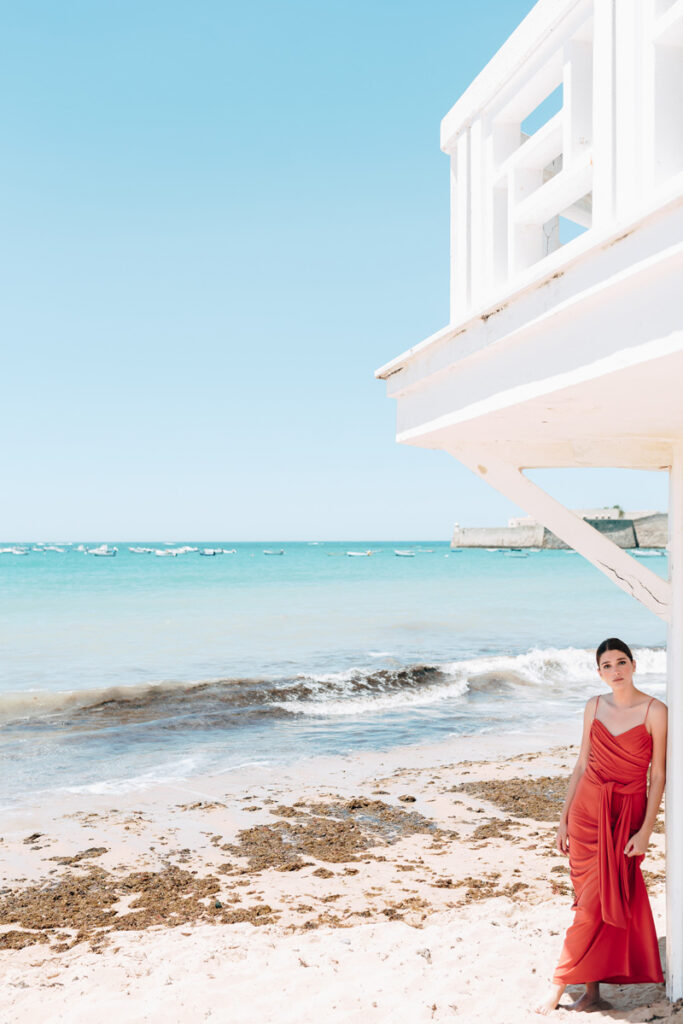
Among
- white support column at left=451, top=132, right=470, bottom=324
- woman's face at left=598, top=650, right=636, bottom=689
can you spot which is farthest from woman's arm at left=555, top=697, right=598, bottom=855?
white support column at left=451, top=132, right=470, bottom=324

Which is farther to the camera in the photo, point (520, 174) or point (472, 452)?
point (472, 452)

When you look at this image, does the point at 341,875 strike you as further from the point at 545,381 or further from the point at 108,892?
the point at 545,381

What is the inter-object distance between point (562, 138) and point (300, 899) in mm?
5306

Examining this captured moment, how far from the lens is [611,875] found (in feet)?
12.0

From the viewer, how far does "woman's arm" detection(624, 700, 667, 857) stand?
3.61 meters

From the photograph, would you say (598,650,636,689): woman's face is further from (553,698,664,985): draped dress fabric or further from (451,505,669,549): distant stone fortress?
(451,505,669,549): distant stone fortress

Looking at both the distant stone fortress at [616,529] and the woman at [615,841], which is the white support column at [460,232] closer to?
the woman at [615,841]

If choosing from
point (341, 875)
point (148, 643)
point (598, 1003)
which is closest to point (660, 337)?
point (598, 1003)

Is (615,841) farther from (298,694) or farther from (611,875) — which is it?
(298,694)

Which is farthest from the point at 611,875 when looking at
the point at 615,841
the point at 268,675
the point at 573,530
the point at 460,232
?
the point at 268,675

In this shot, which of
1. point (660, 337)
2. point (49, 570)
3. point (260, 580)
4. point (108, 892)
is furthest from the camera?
point (49, 570)

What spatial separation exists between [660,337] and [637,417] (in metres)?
1.02

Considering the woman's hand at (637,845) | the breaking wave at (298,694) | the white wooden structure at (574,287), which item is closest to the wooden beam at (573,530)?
the white wooden structure at (574,287)

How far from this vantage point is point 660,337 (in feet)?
6.24
